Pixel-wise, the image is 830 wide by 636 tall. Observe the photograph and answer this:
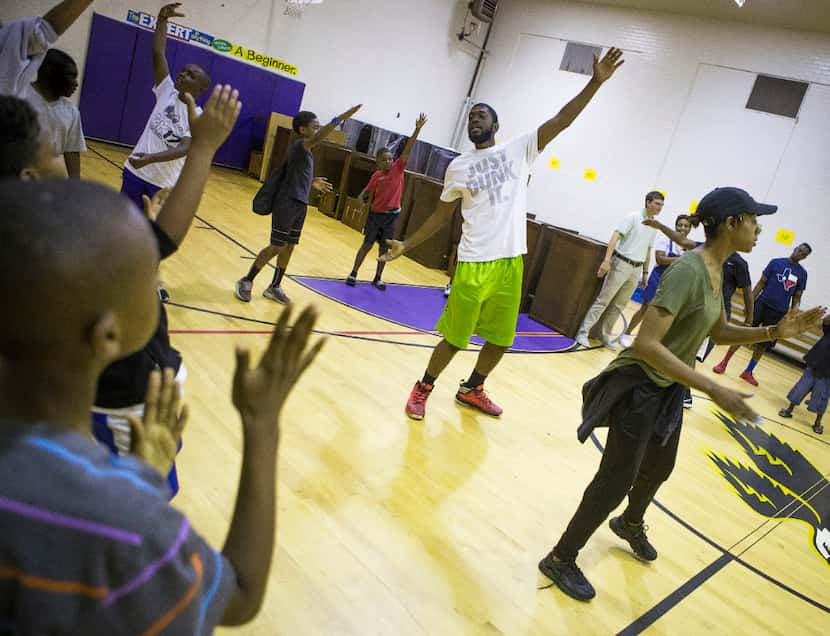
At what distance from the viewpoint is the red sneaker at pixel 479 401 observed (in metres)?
4.18

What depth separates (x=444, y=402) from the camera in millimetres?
4199

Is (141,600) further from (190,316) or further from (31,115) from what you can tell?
(190,316)

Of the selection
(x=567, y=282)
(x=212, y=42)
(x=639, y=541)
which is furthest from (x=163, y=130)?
(x=212, y=42)

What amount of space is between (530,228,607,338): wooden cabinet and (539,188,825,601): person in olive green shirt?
14.5ft

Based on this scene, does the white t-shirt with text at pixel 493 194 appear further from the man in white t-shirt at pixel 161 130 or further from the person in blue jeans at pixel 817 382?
the person in blue jeans at pixel 817 382

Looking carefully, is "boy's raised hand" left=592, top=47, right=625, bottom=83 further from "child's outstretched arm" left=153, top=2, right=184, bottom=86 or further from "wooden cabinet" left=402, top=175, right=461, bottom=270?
"wooden cabinet" left=402, top=175, right=461, bottom=270

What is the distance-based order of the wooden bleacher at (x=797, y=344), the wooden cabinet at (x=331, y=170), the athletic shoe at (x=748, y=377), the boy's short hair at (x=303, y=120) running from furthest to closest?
the wooden cabinet at (x=331, y=170) → the wooden bleacher at (x=797, y=344) → the athletic shoe at (x=748, y=377) → the boy's short hair at (x=303, y=120)

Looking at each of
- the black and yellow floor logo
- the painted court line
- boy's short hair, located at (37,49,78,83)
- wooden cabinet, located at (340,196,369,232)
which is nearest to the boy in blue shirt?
the black and yellow floor logo

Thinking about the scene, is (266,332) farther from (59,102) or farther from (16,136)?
(16,136)

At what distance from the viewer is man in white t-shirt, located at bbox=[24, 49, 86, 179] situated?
3.04 m

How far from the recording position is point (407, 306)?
6.41 metres

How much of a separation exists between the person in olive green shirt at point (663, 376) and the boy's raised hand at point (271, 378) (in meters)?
1.59

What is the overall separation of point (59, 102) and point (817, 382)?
734cm

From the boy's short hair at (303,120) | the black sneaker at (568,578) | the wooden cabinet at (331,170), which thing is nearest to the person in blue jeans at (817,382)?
the black sneaker at (568,578)
